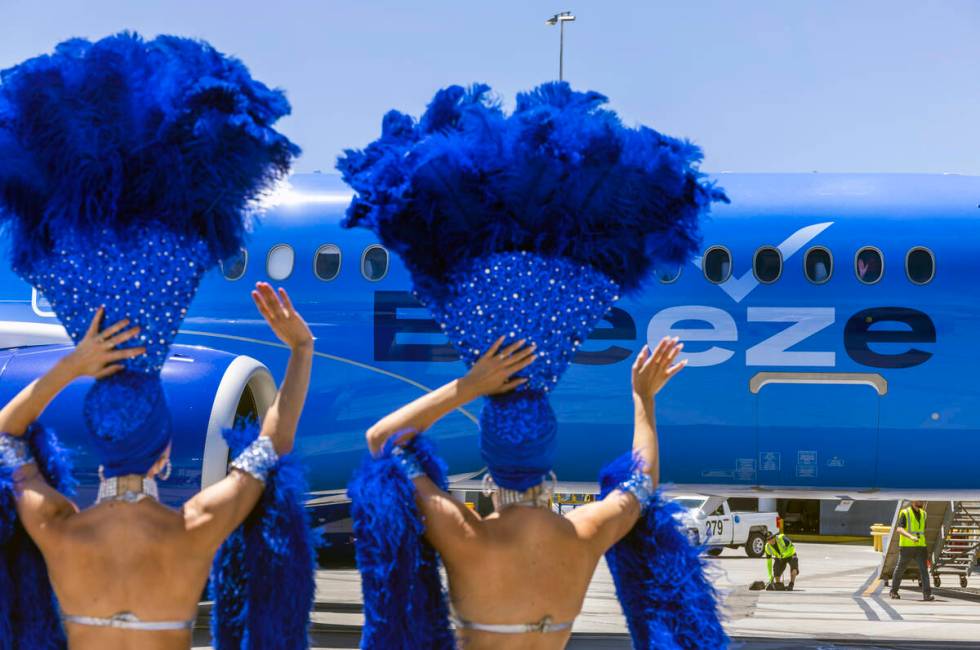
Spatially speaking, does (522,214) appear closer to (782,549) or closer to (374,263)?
(374,263)

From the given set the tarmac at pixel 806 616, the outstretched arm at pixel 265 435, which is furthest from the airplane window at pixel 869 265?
the outstretched arm at pixel 265 435

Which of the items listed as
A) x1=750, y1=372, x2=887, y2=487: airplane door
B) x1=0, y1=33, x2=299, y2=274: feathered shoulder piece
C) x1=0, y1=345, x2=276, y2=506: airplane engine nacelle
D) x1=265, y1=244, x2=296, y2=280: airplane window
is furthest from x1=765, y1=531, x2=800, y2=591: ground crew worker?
x1=0, y1=33, x2=299, y2=274: feathered shoulder piece

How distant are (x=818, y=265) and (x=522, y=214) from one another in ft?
20.6

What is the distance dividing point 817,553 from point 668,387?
754 inches

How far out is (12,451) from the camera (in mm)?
3551

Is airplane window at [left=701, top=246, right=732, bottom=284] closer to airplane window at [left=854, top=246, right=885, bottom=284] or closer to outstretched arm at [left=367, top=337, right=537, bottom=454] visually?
airplane window at [left=854, top=246, right=885, bottom=284]

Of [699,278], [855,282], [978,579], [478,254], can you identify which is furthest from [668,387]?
[978,579]

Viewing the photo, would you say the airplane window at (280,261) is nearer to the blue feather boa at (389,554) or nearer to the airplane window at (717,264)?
the airplane window at (717,264)

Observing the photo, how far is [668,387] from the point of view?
9.19 metres

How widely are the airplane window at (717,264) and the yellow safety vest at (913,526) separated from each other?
7.58 meters

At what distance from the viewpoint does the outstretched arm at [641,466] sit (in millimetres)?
3588

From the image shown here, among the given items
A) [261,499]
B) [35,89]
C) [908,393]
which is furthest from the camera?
[908,393]

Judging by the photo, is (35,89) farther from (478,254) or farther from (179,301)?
(478,254)

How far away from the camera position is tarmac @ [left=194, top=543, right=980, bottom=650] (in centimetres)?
1022
